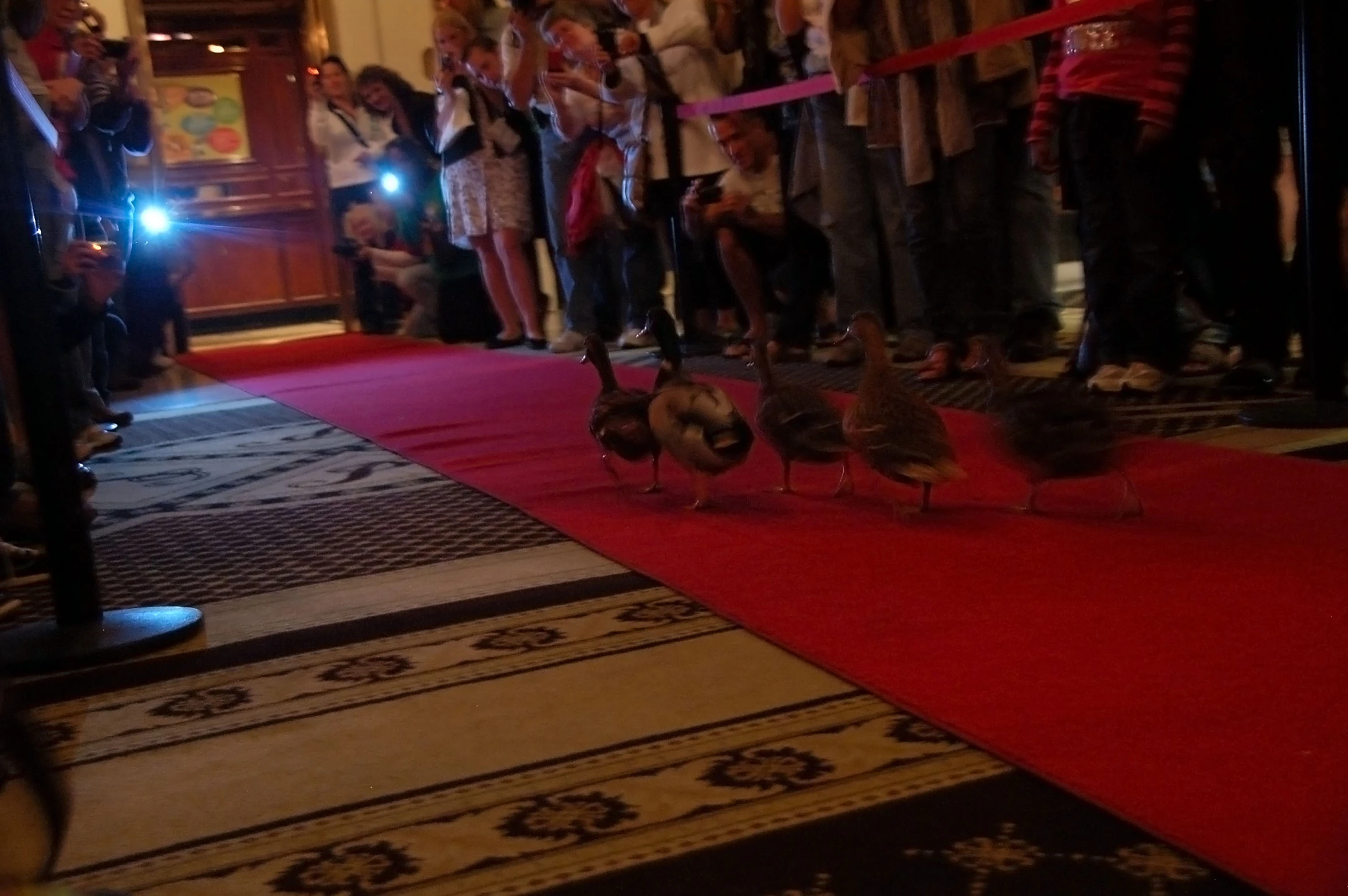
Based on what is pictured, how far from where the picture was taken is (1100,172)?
338cm

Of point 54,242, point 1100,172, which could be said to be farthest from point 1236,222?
point 54,242

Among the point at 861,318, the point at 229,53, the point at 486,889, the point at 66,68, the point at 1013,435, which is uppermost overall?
the point at 229,53

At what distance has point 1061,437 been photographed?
217 centimetres

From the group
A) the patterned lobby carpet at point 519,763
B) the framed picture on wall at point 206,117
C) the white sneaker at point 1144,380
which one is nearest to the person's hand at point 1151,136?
the white sneaker at point 1144,380

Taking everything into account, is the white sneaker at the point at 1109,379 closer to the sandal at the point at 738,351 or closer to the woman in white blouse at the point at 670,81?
the sandal at the point at 738,351

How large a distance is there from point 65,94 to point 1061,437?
3.52m

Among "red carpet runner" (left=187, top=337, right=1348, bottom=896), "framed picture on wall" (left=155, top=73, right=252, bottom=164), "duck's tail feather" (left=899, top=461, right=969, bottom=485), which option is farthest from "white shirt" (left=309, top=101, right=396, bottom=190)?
"duck's tail feather" (left=899, top=461, right=969, bottom=485)

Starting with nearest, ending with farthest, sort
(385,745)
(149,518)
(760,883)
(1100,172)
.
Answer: (760,883)
(385,745)
(149,518)
(1100,172)

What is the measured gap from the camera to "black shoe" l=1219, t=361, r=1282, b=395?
3.25m

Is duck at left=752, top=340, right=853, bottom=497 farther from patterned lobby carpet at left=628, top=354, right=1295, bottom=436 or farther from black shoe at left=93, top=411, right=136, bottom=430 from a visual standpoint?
black shoe at left=93, top=411, right=136, bottom=430

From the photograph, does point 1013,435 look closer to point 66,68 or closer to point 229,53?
point 66,68

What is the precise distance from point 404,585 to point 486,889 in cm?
114

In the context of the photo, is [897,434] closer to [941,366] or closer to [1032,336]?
[941,366]

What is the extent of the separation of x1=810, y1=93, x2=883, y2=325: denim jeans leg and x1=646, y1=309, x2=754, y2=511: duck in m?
2.07
